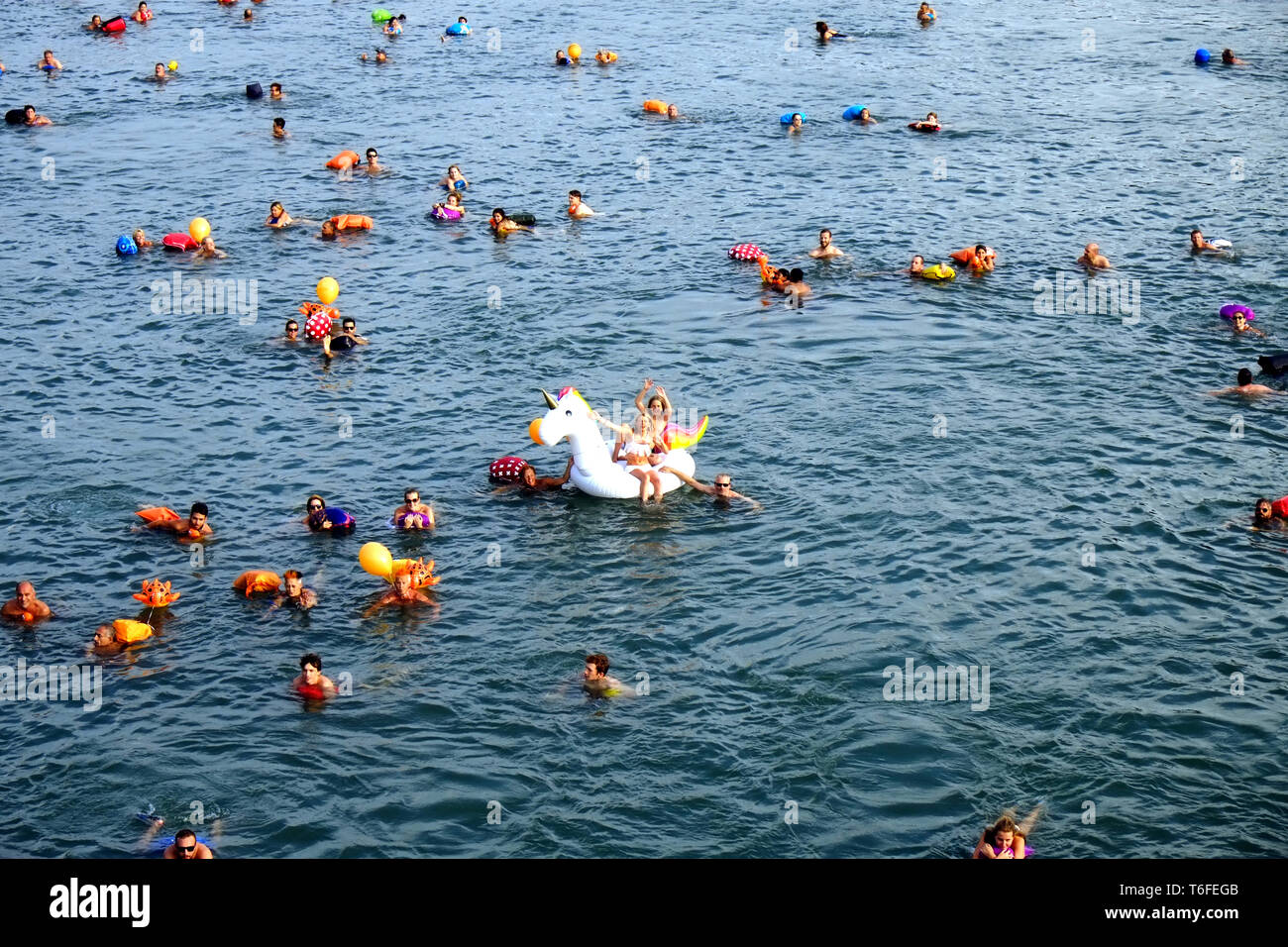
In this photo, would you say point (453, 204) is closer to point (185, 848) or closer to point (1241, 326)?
point (1241, 326)

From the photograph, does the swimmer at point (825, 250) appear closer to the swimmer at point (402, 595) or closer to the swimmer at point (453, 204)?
the swimmer at point (453, 204)

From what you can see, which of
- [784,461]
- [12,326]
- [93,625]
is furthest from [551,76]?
[93,625]

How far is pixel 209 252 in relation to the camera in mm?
35719

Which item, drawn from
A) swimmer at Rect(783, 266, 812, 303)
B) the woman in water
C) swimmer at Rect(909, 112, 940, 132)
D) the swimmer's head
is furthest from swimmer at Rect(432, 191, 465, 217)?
the swimmer's head

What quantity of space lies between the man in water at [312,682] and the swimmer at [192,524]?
482 cm

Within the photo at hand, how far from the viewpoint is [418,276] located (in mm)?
34938

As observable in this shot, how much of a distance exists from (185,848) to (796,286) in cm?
2079

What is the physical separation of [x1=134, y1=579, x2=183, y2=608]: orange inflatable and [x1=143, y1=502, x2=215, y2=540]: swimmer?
1.98 meters

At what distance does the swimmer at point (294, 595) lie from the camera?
22047 millimetres

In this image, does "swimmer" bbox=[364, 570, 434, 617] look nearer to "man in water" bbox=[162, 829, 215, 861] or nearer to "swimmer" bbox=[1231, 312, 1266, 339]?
"man in water" bbox=[162, 829, 215, 861]

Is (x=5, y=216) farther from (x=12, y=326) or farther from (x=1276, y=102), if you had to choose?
(x=1276, y=102)

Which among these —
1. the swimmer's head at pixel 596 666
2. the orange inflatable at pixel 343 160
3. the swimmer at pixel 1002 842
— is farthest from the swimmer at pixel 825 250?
the swimmer at pixel 1002 842

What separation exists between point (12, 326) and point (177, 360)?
15.5ft

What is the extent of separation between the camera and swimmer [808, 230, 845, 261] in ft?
113
